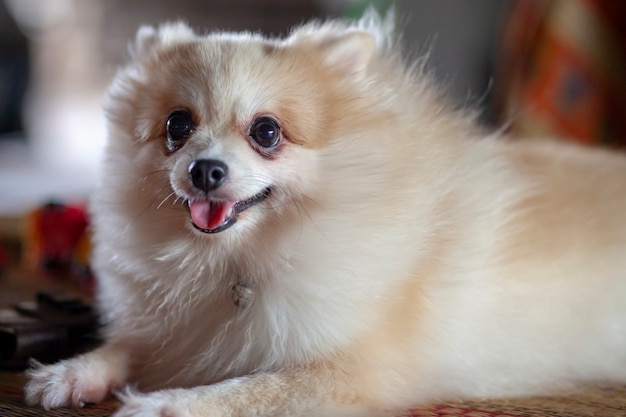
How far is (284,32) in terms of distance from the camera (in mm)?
3584

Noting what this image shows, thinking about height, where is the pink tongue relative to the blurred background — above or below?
below

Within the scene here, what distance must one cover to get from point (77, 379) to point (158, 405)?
289mm

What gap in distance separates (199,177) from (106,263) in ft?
1.58

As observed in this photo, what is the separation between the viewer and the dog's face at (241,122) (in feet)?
4.34

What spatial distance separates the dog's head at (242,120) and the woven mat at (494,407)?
45 cm

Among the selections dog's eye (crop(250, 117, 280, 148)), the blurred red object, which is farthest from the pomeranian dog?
the blurred red object

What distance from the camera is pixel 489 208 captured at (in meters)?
1.62

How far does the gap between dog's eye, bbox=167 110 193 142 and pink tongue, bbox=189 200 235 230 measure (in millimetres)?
154

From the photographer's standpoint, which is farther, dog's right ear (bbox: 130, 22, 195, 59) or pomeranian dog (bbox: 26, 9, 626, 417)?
dog's right ear (bbox: 130, 22, 195, 59)

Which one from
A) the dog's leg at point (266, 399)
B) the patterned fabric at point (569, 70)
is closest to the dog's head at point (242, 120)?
the dog's leg at point (266, 399)

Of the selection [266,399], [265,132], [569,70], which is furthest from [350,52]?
[569,70]

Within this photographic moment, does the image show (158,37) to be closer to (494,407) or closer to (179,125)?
(179,125)

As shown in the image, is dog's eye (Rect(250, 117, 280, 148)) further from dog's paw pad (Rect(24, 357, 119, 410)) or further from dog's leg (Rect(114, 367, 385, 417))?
dog's paw pad (Rect(24, 357, 119, 410))

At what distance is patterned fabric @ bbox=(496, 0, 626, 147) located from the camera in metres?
3.13
